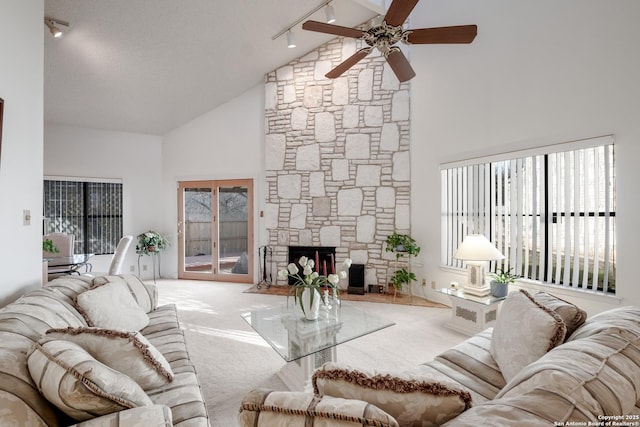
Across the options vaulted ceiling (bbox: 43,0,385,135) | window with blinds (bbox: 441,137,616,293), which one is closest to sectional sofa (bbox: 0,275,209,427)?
vaulted ceiling (bbox: 43,0,385,135)

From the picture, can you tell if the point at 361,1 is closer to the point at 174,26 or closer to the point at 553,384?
the point at 174,26

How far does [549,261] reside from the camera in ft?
11.3

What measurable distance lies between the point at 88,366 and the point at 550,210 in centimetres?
402

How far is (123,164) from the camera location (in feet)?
20.0

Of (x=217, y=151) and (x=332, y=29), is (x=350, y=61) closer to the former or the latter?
(x=332, y=29)

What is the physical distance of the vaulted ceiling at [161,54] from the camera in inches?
143

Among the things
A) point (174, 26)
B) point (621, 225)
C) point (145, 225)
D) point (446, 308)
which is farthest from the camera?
point (145, 225)

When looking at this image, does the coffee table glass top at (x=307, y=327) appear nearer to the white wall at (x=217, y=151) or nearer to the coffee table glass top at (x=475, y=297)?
the coffee table glass top at (x=475, y=297)

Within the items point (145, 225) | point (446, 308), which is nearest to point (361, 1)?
point (446, 308)

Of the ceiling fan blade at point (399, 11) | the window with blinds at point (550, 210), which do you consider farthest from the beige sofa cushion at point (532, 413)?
the window with blinds at point (550, 210)

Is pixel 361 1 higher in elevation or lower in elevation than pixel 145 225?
higher

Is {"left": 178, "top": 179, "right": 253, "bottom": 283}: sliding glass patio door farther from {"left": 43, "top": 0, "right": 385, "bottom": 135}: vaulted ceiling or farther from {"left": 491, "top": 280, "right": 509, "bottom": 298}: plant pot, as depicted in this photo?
{"left": 491, "top": 280, "right": 509, "bottom": 298}: plant pot

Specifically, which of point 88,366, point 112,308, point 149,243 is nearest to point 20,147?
point 112,308

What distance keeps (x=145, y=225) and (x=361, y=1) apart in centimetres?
537
